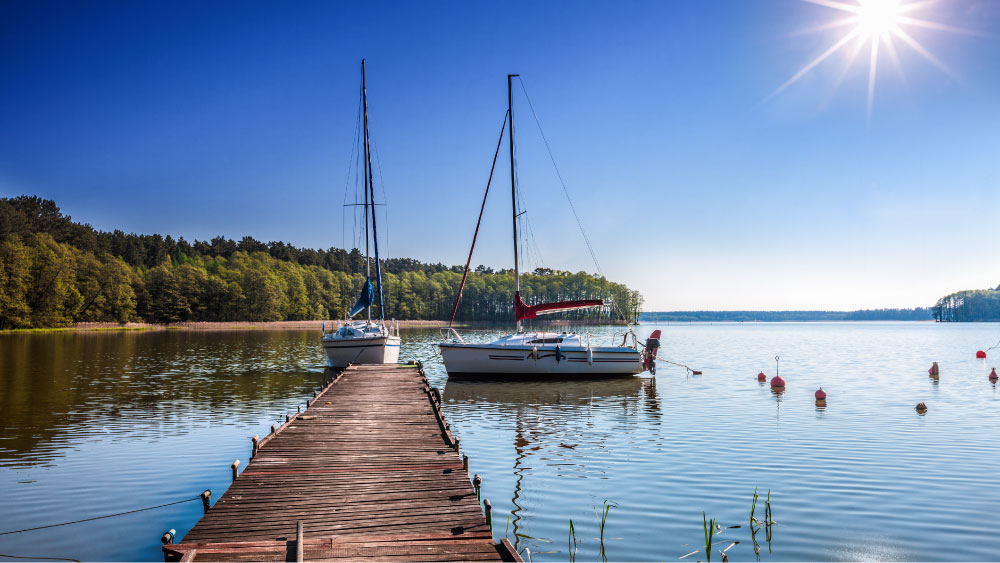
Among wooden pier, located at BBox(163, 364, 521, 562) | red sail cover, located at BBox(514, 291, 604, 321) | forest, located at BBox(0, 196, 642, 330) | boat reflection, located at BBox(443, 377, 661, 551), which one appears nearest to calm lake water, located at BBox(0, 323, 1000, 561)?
boat reflection, located at BBox(443, 377, 661, 551)

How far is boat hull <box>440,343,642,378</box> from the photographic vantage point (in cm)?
2748

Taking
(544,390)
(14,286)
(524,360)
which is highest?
(14,286)

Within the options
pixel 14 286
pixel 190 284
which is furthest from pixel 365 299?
pixel 190 284

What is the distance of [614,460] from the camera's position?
42.5ft

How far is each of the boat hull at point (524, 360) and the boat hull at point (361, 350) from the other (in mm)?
3826

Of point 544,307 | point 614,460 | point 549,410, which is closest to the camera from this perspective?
point 614,460

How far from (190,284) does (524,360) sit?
8975cm

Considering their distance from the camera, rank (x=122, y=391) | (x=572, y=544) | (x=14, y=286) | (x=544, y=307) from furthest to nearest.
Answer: (x=14, y=286) → (x=544, y=307) → (x=122, y=391) → (x=572, y=544)

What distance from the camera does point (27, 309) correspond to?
68938 millimetres

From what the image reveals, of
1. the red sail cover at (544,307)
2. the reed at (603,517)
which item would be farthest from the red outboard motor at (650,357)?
the reed at (603,517)

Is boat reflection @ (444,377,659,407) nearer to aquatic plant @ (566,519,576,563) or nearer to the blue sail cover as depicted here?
the blue sail cover

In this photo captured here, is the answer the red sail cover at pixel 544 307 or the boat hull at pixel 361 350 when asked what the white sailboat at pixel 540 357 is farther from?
the boat hull at pixel 361 350

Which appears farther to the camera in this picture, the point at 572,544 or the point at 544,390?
the point at 544,390

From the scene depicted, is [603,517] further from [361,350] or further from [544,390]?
[361,350]
